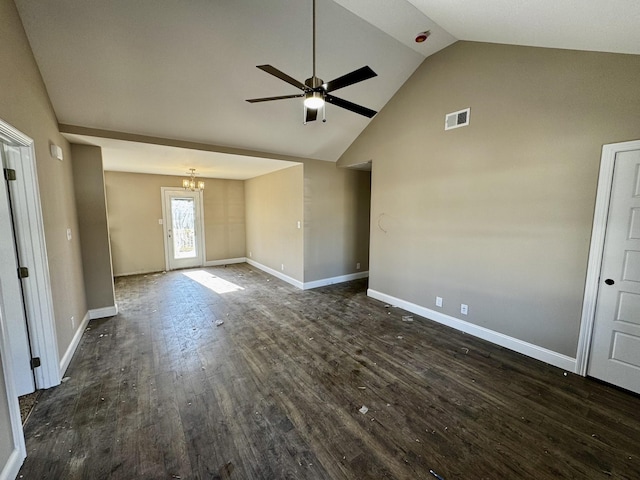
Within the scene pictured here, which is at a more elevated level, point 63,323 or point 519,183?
point 519,183

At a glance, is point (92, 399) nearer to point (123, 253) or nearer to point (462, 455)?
point (462, 455)

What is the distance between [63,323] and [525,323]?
16.2ft

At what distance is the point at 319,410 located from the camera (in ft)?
7.04

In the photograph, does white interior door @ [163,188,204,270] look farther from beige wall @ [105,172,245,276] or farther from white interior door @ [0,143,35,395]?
white interior door @ [0,143,35,395]

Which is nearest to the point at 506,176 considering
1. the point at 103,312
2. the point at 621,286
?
the point at 621,286

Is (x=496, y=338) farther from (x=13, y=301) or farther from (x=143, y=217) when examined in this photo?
(x=143, y=217)

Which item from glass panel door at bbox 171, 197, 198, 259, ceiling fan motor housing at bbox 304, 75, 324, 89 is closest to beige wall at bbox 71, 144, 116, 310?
glass panel door at bbox 171, 197, 198, 259

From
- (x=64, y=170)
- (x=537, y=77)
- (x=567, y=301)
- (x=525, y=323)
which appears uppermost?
(x=537, y=77)

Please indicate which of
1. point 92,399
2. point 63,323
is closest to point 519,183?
point 92,399

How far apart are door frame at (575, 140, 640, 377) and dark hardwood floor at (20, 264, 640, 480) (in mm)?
304

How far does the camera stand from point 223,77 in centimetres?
302

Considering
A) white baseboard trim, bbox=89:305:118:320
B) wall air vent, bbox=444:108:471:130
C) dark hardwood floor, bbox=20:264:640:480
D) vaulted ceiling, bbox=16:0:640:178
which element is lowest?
dark hardwood floor, bbox=20:264:640:480

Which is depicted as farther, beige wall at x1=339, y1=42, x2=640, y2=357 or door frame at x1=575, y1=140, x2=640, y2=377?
beige wall at x1=339, y1=42, x2=640, y2=357

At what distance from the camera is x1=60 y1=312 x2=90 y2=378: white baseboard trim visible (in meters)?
2.61
